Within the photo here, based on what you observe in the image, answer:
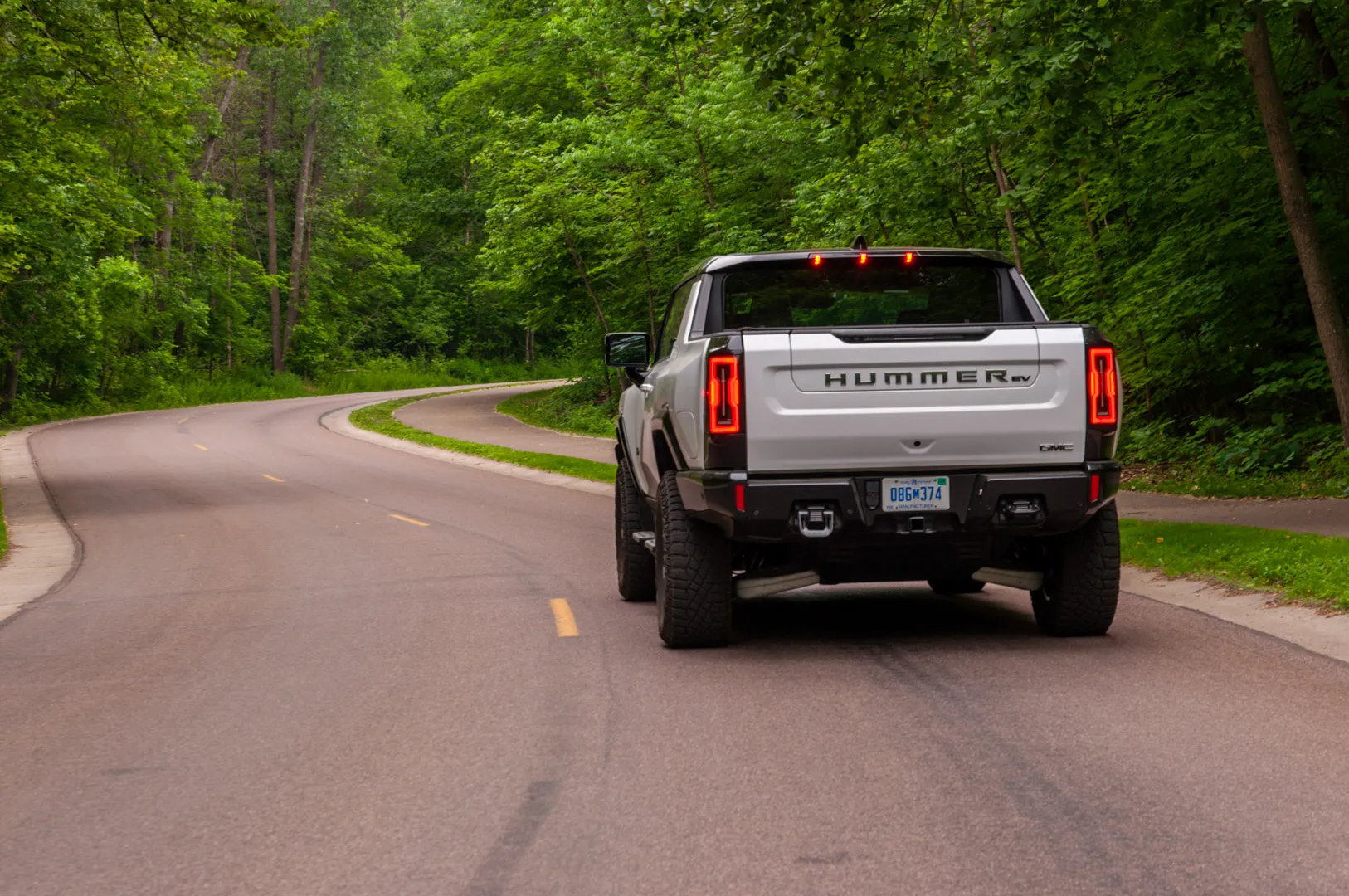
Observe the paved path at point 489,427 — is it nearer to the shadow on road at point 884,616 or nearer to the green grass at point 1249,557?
the green grass at point 1249,557

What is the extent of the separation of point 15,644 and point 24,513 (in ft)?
38.4

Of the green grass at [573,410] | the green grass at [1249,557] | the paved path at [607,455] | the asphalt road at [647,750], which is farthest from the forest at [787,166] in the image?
the asphalt road at [647,750]

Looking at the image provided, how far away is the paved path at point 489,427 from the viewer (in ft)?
101

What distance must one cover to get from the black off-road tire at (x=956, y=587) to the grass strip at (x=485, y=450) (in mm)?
12648

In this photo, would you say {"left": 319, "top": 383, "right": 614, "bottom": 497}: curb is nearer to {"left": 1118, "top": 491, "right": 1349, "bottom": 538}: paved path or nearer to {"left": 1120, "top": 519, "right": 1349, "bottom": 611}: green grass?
{"left": 1118, "top": 491, "right": 1349, "bottom": 538}: paved path

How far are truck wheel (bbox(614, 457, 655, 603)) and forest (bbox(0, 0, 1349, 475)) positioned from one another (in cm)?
564

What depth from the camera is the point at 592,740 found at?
20.8 feet

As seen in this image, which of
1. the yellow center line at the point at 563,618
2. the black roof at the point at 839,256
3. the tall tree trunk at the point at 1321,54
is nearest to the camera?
the black roof at the point at 839,256

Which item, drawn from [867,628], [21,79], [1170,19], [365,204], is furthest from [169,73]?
[365,204]

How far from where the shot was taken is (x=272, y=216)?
65.6 metres

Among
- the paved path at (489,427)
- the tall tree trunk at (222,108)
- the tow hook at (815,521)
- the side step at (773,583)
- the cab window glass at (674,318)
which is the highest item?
the tall tree trunk at (222,108)

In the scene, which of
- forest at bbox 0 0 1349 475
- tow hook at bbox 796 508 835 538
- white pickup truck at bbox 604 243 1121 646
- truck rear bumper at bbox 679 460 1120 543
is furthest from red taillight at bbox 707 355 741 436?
forest at bbox 0 0 1349 475

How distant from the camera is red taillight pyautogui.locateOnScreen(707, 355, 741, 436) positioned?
765 cm

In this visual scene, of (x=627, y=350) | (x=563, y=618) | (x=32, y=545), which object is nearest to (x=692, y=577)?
(x=563, y=618)
